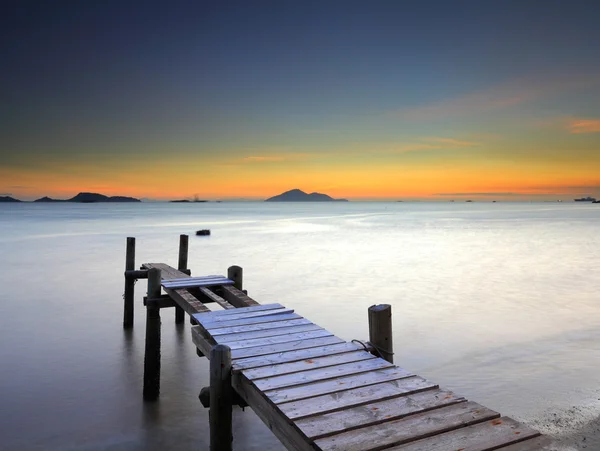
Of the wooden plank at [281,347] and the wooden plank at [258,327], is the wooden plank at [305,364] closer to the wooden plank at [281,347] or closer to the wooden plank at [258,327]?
the wooden plank at [281,347]

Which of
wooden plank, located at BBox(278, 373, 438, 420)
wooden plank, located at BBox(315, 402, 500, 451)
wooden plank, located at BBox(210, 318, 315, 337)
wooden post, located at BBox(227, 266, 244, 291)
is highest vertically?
wooden post, located at BBox(227, 266, 244, 291)

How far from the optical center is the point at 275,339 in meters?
5.83

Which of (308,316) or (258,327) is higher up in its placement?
(258,327)

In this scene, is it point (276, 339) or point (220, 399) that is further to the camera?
point (276, 339)

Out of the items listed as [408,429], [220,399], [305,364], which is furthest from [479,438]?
[220,399]

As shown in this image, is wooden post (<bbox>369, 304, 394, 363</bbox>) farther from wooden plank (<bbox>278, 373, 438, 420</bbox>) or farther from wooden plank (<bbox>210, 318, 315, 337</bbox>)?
wooden plank (<bbox>210, 318, 315, 337</bbox>)

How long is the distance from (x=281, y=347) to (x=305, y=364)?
1.96ft

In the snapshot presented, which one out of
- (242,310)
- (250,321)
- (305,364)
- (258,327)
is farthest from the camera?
(242,310)

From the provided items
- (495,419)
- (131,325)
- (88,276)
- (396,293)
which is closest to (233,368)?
(495,419)

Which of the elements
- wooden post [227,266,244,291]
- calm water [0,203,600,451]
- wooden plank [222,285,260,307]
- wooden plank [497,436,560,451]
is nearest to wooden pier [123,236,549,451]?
wooden plank [497,436,560,451]

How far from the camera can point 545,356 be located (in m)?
9.91

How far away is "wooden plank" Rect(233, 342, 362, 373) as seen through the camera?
4.94 m

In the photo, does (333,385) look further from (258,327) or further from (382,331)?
(258,327)

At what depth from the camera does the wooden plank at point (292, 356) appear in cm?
494
